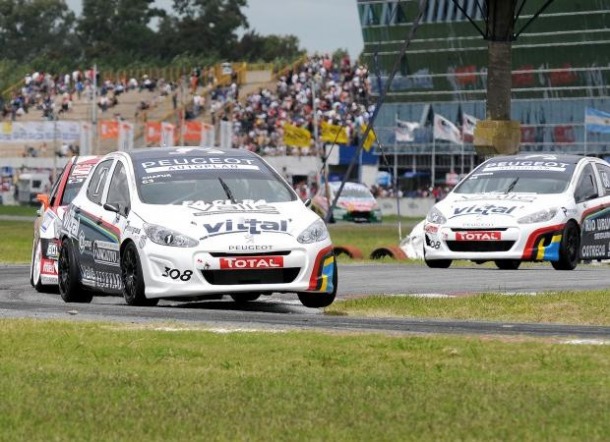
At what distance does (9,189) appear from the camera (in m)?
85.6

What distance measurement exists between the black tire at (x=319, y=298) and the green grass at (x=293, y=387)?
10.1 ft

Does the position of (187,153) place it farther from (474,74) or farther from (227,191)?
(474,74)

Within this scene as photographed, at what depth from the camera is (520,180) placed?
21031mm

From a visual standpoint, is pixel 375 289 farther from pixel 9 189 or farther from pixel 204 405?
pixel 9 189

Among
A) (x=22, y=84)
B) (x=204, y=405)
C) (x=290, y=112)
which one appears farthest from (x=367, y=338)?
(x=22, y=84)

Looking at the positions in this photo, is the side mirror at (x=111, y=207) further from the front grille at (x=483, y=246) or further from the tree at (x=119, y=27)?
the tree at (x=119, y=27)

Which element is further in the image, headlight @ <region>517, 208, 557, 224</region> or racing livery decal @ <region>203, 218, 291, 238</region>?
headlight @ <region>517, 208, 557, 224</region>

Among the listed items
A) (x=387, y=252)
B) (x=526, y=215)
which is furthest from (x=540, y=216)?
(x=387, y=252)

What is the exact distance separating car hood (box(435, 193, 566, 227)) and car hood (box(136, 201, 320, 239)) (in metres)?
6.11

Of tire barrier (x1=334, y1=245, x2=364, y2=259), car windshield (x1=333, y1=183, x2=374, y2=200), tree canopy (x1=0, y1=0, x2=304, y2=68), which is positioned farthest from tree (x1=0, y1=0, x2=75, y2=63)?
tire barrier (x1=334, y1=245, x2=364, y2=259)

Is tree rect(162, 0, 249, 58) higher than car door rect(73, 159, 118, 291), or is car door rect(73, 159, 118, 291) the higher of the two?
tree rect(162, 0, 249, 58)

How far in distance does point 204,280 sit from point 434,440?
274 inches

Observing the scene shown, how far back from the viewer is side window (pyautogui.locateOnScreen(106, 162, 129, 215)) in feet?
48.5

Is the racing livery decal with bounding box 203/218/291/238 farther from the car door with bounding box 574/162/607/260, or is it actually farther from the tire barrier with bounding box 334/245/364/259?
the tire barrier with bounding box 334/245/364/259
